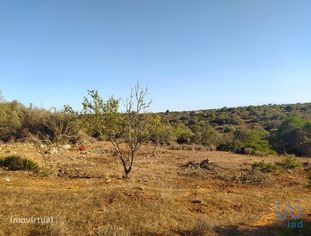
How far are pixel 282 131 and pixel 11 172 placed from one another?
2650cm

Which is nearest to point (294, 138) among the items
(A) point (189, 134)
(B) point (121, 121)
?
(A) point (189, 134)

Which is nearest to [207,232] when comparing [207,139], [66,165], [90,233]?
[90,233]

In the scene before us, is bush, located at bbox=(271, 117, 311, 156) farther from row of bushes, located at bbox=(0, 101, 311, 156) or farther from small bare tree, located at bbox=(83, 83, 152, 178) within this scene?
small bare tree, located at bbox=(83, 83, 152, 178)

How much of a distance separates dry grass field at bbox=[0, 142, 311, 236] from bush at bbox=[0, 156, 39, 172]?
1.96ft

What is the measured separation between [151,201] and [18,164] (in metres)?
7.37

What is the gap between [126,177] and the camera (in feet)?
43.8

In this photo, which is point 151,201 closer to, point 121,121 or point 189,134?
point 121,121

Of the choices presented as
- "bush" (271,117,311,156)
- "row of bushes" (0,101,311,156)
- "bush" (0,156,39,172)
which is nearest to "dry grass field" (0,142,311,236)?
"bush" (0,156,39,172)

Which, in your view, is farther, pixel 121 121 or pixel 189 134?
pixel 189 134

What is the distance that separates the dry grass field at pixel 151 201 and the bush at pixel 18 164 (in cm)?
60

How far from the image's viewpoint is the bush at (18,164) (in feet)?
44.5

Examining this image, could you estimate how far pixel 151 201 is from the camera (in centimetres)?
→ 923

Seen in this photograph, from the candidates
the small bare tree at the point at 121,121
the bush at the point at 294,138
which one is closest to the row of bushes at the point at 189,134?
the bush at the point at 294,138

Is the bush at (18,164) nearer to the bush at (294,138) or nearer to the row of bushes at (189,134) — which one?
the row of bushes at (189,134)
